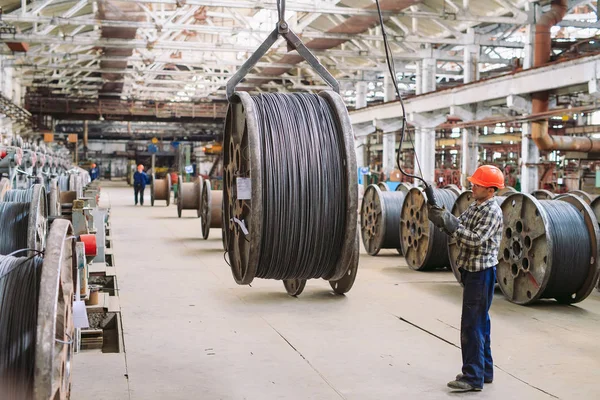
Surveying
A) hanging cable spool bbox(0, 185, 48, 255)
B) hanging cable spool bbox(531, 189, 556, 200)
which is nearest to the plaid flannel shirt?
hanging cable spool bbox(0, 185, 48, 255)

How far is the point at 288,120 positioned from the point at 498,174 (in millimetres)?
1638

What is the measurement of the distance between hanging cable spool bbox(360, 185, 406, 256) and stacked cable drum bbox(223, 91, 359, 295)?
711 cm

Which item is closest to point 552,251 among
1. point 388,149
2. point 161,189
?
point 388,149

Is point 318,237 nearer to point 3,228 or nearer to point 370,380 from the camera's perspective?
point 370,380

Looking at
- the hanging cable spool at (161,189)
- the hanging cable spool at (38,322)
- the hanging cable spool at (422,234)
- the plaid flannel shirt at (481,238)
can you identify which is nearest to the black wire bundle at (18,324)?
the hanging cable spool at (38,322)

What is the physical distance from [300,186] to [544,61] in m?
13.9

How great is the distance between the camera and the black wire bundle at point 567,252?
314 inches

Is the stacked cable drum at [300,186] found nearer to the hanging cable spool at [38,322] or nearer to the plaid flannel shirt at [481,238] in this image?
the plaid flannel shirt at [481,238]

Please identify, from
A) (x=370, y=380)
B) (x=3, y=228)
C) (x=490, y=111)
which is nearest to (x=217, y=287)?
(x=3, y=228)

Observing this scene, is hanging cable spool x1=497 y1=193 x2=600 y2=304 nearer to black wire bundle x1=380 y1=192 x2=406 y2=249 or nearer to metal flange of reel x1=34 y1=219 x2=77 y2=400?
black wire bundle x1=380 y1=192 x2=406 y2=249

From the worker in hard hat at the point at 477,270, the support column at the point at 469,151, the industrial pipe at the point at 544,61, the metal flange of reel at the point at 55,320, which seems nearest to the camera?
the metal flange of reel at the point at 55,320

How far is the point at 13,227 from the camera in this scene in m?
6.72

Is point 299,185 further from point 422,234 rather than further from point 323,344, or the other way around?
point 422,234

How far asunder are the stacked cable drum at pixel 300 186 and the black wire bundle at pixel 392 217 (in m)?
7.12
